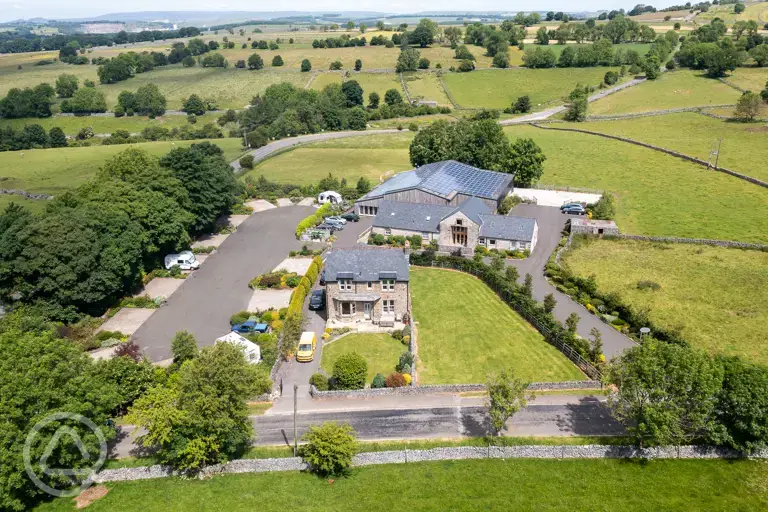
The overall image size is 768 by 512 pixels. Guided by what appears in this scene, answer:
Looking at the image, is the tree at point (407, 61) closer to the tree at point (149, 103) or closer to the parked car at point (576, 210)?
the tree at point (149, 103)

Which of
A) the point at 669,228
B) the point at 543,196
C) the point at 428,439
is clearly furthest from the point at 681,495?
the point at 543,196

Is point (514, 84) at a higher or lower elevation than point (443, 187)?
higher

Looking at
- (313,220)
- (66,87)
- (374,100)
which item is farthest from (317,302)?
(66,87)

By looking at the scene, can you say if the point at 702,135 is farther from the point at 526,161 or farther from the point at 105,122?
the point at 105,122

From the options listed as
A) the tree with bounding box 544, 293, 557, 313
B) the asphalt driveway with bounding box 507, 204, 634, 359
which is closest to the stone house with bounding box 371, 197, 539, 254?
the asphalt driveway with bounding box 507, 204, 634, 359

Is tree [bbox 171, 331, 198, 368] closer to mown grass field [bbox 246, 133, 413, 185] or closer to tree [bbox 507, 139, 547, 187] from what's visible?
mown grass field [bbox 246, 133, 413, 185]

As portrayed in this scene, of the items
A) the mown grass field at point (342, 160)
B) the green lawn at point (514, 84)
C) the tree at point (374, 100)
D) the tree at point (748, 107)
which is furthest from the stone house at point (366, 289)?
the tree at point (374, 100)

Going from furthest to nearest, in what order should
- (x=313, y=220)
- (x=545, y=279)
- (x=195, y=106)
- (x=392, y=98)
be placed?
(x=392, y=98) → (x=195, y=106) → (x=313, y=220) → (x=545, y=279)
